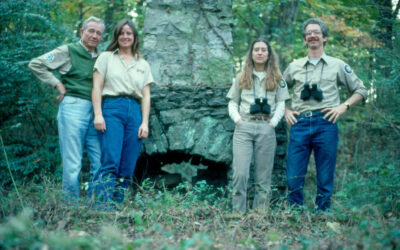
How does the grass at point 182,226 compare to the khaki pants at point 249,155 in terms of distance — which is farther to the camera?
the khaki pants at point 249,155

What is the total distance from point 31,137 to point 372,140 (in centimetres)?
631

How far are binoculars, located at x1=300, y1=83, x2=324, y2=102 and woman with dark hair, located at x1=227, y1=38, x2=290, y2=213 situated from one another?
0.20m

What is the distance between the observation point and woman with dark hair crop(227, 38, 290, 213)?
3.61m

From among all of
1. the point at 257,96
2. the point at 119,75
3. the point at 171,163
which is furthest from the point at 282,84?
the point at 171,163

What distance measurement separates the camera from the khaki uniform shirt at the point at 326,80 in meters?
3.60

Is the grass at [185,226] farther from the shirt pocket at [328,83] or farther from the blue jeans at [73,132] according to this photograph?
the shirt pocket at [328,83]

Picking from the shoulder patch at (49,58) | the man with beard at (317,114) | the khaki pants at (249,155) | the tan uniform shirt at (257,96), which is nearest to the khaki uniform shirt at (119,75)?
the shoulder patch at (49,58)

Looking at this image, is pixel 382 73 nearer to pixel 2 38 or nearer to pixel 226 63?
pixel 226 63

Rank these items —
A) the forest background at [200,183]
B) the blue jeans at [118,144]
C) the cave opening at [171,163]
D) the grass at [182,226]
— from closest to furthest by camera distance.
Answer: the grass at [182,226]
the forest background at [200,183]
the blue jeans at [118,144]
the cave opening at [171,163]

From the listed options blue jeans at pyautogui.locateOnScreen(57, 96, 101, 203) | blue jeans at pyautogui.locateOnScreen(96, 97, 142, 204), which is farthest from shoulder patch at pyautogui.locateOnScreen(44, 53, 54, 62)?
blue jeans at pyautogui.locateOnScreen(96, 97, 142, 204)

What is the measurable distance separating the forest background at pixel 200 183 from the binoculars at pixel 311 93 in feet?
3.56

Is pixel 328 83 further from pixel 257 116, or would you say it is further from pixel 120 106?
pixel 120 106

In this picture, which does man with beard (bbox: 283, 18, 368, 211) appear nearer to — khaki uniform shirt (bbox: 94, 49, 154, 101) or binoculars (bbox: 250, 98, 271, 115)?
binoculars (bbox: 250, 98, 271, 115)

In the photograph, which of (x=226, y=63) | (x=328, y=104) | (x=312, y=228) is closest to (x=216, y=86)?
(x=226, y=63)
